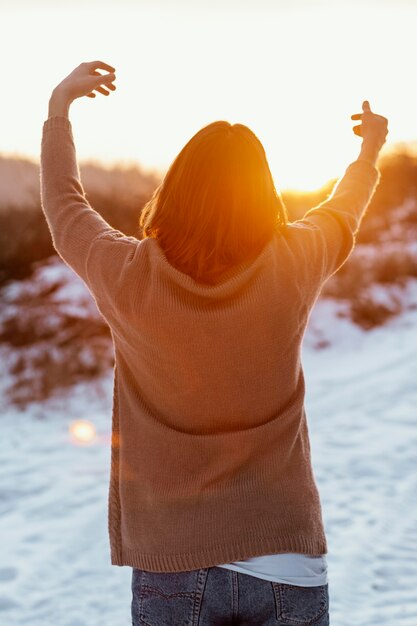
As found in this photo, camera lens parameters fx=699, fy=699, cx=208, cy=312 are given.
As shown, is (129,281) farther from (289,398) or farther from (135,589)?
(135,589)

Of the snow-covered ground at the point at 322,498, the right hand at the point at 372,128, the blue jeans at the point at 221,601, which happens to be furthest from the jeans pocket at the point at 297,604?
the snow-covered ground at the point at 322,498

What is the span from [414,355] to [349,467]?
2.64m

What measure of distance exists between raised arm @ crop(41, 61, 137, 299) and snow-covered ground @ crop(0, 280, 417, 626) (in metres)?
2.04

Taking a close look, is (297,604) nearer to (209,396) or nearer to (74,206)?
(209,396)

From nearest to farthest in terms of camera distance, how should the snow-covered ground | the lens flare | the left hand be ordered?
the left hand → the snow-covered ground → the lens flare

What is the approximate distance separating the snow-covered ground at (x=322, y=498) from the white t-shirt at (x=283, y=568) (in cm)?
170

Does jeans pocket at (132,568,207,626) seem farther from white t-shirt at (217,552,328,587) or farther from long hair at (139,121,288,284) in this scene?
long hair at (139,121,288,284)

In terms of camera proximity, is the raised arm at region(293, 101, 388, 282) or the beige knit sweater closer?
the beige knit sweater

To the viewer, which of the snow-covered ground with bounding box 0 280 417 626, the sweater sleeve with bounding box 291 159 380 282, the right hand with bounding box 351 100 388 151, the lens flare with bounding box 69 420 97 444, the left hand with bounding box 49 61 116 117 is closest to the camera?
the sweater sleeve with bounding box 291 159 380 282

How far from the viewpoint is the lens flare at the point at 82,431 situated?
5.13 meters

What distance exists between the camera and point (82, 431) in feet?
17.5

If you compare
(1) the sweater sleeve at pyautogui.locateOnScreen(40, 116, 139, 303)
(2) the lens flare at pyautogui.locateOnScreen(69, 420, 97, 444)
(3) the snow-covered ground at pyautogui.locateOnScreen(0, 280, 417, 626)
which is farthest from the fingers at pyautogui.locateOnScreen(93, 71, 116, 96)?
(2) the lens flare at pyautogui.locateOnScreen(69, 420, 97, 444)

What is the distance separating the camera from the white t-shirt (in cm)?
120

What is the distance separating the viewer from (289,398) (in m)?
1.26
